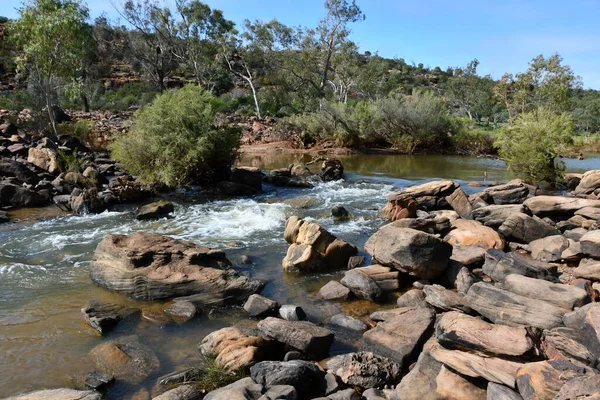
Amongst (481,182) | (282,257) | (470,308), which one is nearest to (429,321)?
(470,308)

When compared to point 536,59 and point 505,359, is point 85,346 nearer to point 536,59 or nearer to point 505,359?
point 505,359

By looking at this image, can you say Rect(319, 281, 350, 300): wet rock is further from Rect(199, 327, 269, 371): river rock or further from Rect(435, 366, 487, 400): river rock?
Rect(435, 366, 487, 400): river rock

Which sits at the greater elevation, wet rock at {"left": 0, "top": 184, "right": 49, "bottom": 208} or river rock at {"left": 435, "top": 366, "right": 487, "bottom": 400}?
wet rock at {"left": 0, "top": 184, "right": 49, "bottom": 208}

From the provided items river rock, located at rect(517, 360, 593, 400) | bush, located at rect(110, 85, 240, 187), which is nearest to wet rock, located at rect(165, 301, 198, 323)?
river rock, located at rect(517, 360, 593, 400)

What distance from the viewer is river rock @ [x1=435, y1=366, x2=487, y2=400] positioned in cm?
432

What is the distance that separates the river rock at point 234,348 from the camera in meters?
5.20

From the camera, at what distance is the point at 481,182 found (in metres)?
17.7

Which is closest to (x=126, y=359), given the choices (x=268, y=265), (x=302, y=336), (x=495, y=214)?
(x=302, y=336)

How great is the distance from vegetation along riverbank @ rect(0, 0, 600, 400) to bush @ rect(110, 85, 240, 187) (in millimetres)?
66

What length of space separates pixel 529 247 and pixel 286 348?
5.81 meters

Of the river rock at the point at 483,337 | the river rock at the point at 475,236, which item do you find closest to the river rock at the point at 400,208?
the river rock at the point at 475,236

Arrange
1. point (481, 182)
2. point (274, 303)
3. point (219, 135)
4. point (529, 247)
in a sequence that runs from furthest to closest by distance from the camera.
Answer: point (481, 182) < point (219, 135) < point (529, 247) < point (274, 303)

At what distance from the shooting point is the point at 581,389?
366 cm

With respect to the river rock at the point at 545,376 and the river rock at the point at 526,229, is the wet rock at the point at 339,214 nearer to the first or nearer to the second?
the river rock at the point at 526,229
